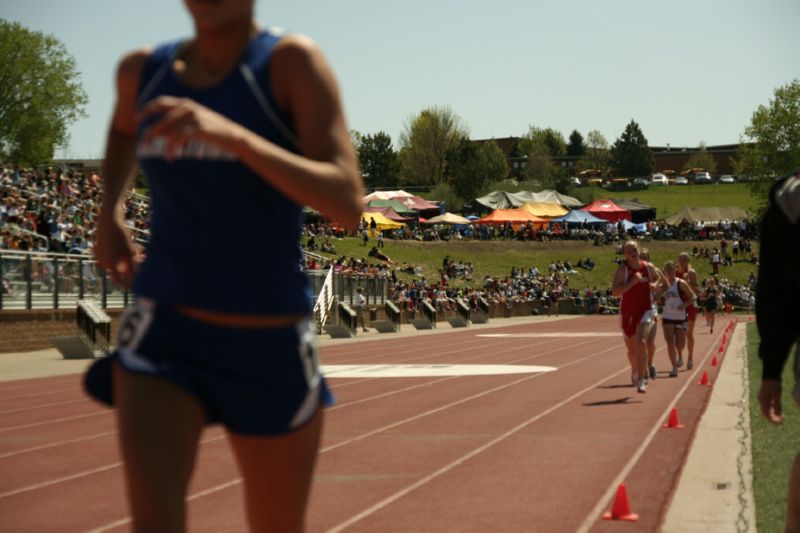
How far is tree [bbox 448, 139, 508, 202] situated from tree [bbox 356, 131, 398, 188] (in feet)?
52.4

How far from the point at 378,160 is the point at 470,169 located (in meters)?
22.7

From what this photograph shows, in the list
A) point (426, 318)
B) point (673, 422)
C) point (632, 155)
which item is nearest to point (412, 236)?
point (426, 318)

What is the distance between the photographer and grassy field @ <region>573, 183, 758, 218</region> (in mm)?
116812

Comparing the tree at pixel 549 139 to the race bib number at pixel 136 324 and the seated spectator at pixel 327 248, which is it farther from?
the race bib number at pixel 136 324

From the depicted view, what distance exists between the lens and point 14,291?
83.7 feet

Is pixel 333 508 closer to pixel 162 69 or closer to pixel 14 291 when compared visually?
pixel 162 69

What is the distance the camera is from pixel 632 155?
157 m

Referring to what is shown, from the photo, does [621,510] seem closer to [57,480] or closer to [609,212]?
[57,480]

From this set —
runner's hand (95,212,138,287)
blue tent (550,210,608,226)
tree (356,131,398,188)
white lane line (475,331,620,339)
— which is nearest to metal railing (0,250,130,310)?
white lane line (475,331,620,339)

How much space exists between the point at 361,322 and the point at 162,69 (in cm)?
3818

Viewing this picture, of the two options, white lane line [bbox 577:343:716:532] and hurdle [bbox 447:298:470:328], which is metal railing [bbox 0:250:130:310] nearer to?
white lane line [bbox 577:343:716:532]

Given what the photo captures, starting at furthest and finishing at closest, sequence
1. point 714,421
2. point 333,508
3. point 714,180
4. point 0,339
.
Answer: point 714,180 → point 0,339 → point 714,421 → point 333,508

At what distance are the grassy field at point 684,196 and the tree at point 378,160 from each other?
2376 centimetres

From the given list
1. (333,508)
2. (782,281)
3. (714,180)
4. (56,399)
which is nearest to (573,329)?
(56,399)
